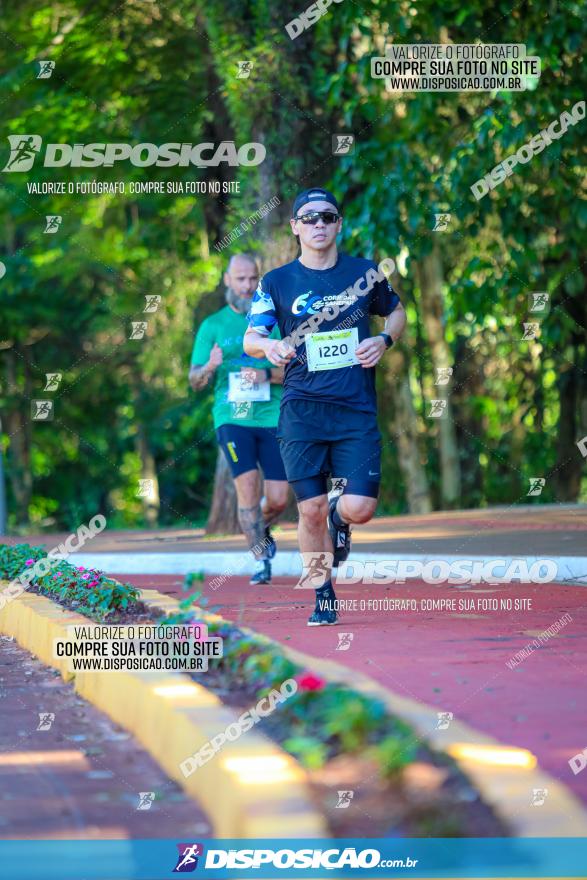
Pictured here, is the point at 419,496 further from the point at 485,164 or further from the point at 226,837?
the point at 226,837

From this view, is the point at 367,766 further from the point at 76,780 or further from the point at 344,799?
the point at 76,780

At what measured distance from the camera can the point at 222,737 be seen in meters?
5.15

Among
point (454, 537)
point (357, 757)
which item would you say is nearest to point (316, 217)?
point (357, 757)

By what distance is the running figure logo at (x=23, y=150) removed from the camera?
2391cm

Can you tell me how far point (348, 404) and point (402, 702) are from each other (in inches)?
123

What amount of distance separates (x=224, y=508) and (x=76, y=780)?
40.2ft

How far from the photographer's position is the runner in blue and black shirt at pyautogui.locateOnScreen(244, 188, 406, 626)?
27.1 feet

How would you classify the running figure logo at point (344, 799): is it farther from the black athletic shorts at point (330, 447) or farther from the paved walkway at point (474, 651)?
the black athletic shorts at point (330, 447)

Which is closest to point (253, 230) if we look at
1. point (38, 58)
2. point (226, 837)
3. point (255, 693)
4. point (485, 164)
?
point (485, 164)

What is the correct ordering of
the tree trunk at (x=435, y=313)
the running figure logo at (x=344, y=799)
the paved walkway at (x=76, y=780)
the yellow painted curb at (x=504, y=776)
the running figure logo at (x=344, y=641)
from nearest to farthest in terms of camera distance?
1. the yellow painted curb at (x=504, y=776)
2. the running figure logo at (x=344, y=799)
3. the paved walkway at (x=76, y=780)
4. the running figure logo at (x=344, y=641)
5. the tree trunk at (x=435, y=313)

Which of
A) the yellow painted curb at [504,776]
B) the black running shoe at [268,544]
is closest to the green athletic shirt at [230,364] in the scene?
the black running shoe at [268,544]

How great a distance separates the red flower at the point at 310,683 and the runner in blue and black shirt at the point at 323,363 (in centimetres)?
273

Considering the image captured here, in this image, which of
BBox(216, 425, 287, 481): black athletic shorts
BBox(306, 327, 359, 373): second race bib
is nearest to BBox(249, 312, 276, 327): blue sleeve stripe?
BBox(306, 327, 359, 373): second race bib

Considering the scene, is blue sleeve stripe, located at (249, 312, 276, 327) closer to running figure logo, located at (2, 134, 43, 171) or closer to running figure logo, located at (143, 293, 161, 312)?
running figure logo, located at (143, 293, 161, 312)
